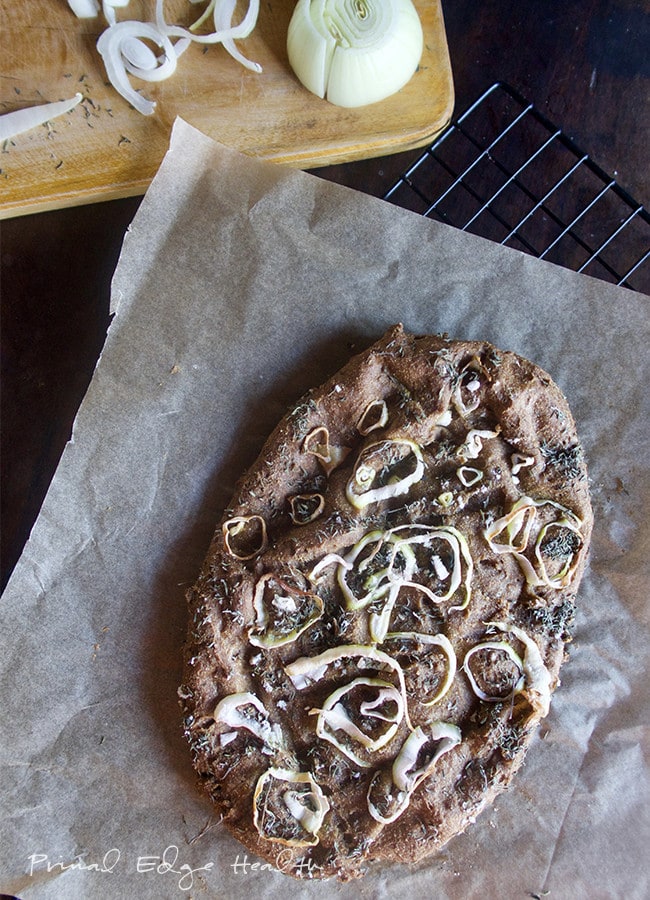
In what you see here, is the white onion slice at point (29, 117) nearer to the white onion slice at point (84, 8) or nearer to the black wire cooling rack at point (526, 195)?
the white onion slice at point (84, 8)

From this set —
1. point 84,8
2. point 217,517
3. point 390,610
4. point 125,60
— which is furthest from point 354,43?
point 390,610

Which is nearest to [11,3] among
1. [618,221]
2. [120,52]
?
[120,52]

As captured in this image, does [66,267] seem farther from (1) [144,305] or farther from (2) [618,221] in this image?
(2) [618,221]

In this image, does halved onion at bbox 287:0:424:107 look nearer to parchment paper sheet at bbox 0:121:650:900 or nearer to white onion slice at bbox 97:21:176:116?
parchment paper sheet at bbox 0:121:650:900

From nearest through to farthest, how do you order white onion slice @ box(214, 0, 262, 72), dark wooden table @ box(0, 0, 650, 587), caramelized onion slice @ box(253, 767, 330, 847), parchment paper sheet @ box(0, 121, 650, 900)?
caramelized onion slice @ box(253, 767, 330, 847), parchment paper sheet @ box(0, 121, 650, 900), white onion slice @ box(214, 0, 262, 72), dark wooden table @ box(0, 0, 650, 587)

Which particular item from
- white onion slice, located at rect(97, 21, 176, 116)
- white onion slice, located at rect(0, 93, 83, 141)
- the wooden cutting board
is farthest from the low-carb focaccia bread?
white onion slice, located at rect(0, 93, 83, 141)

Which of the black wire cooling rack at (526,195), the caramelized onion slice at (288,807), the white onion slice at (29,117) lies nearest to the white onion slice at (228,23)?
the white onion slice at (29,117)
